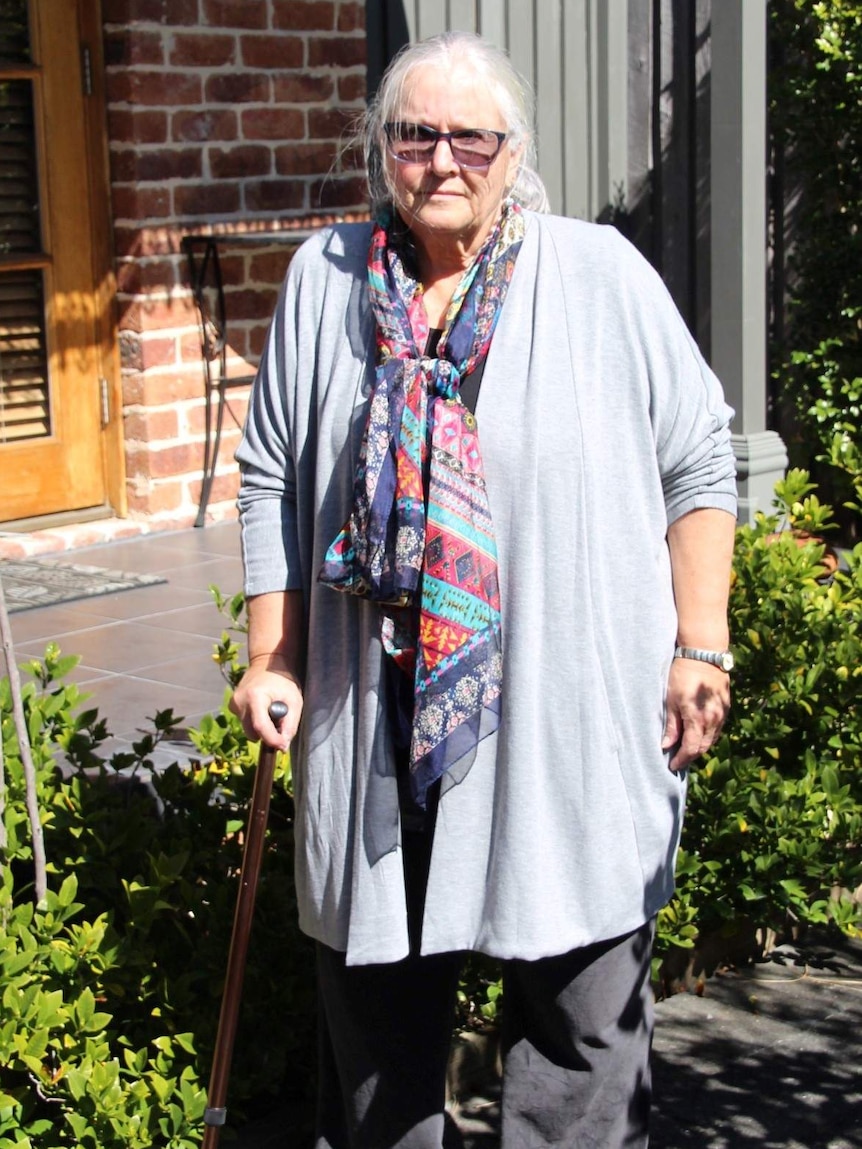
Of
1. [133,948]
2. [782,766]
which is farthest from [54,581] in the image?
[133,948]

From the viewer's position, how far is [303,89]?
8305 millimetres

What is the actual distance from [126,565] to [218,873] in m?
3.95

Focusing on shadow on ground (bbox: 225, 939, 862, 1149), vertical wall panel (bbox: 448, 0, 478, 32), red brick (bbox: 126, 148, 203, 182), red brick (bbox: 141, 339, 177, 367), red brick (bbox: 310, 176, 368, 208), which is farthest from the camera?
red brick (bbox: 310, 176, 368, 208)

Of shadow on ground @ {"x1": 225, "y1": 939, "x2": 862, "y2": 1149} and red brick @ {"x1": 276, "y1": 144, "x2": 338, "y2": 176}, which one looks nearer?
shadow on ground @ {"x1": 225, "y1": 939, "x2": 862, "y2": 1149}

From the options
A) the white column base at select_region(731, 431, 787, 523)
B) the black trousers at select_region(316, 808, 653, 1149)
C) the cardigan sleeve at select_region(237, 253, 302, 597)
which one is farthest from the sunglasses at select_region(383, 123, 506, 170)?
the white column base at select_region(731, 431, 787, 523)

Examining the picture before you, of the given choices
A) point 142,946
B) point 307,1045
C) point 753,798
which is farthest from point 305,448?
point 753,798

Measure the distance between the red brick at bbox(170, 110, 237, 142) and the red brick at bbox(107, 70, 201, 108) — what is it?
0.06 metres

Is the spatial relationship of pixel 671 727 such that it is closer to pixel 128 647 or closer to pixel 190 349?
pixel 128 647

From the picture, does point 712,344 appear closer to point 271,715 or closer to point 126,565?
point 126,565

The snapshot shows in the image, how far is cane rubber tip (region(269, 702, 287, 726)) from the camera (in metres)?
2.63

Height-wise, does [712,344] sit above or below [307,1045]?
above

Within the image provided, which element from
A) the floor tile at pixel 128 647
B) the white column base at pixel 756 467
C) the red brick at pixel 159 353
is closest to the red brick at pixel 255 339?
the red brick at pixel 159 353

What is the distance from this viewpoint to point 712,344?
19.0 feet

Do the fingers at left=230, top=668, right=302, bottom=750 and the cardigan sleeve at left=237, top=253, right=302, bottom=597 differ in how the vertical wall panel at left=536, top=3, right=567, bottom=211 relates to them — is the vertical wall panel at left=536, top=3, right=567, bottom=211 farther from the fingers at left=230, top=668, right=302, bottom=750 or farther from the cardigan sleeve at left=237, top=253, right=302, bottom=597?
the fingers at left=230, top=668, right=302, bottom=750
